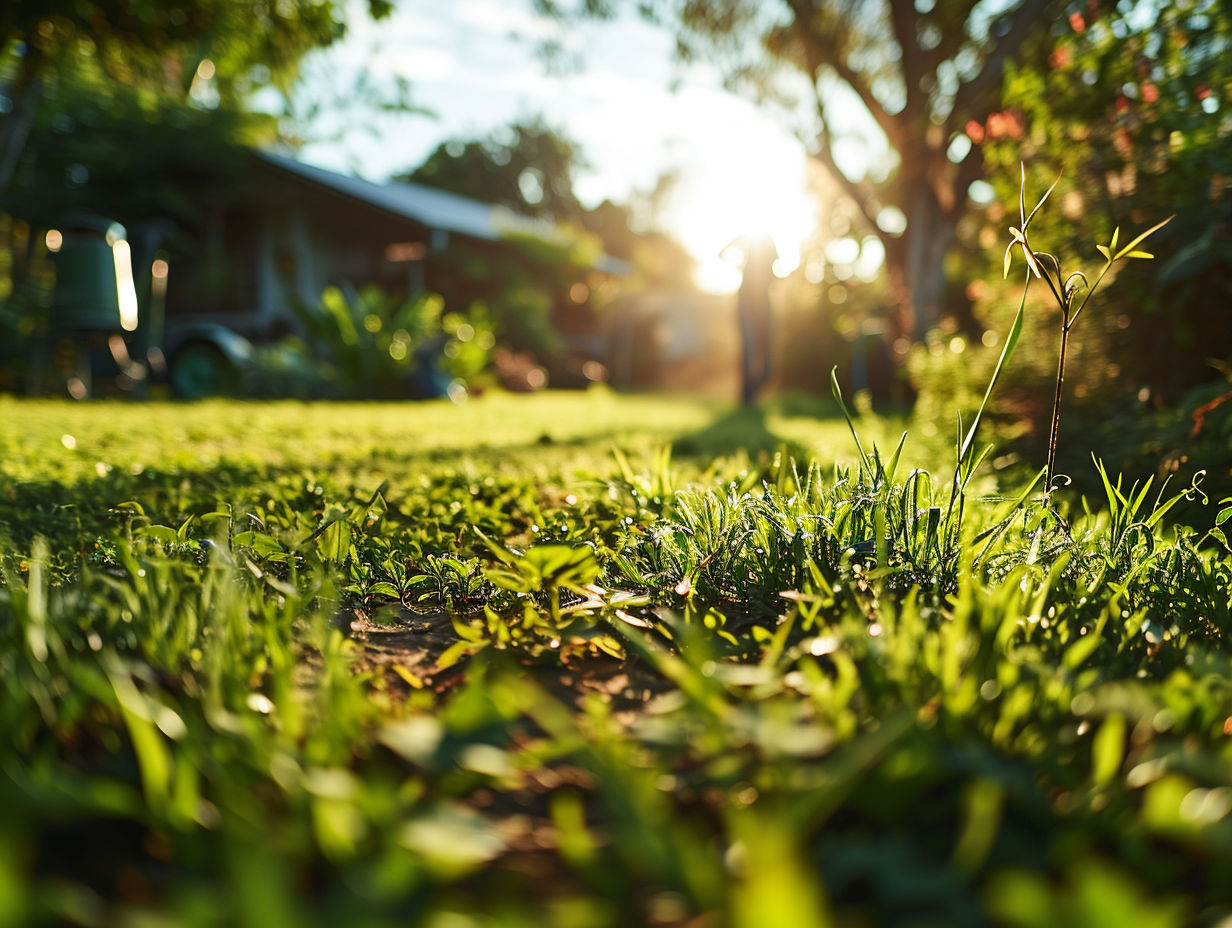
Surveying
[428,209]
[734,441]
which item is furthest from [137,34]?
[428,209]

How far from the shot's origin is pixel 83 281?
8258 millimetres

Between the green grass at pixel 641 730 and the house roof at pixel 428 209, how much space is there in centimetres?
1553

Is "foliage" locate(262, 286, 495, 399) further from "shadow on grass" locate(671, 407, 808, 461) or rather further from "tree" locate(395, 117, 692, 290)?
"tree" locate(395, 117, 692, 290)

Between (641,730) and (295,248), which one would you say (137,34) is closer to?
(295,248)

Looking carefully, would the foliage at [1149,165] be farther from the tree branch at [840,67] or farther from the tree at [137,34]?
the tree branch at [840,67]

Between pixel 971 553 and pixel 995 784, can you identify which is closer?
pixel 995 784

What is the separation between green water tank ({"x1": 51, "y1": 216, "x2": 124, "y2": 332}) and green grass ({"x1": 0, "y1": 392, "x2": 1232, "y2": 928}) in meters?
7.69

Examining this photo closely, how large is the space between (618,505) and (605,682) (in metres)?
1.17

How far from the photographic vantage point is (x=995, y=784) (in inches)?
34.7

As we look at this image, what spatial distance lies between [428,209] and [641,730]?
69.5ft

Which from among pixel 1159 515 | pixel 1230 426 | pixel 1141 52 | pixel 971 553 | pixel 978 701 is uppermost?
pixel 1141 52

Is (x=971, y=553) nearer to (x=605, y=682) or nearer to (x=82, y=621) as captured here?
(x=605, y=682)

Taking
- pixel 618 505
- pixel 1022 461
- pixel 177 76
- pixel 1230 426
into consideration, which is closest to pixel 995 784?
pixel 618 505

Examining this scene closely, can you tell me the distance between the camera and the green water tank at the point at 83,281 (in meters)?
8.26
